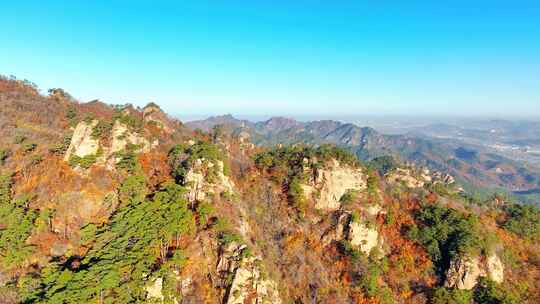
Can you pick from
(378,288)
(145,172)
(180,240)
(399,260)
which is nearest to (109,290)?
(180,240)

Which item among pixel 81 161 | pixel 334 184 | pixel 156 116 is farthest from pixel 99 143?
pixel 334 184

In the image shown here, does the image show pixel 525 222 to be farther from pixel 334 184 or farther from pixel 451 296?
pixel 334 184

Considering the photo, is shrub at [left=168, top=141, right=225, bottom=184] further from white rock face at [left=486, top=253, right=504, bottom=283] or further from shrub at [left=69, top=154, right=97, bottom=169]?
white rock face at [left=486, top=253, right=504, bottom=283]

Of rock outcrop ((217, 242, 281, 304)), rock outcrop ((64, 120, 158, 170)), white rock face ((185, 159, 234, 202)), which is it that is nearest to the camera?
rock outcrop ((217, 242, 281, 304))

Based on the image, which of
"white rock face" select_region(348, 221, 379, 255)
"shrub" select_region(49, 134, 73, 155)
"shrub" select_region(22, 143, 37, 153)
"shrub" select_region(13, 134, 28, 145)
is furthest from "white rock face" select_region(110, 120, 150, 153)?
"white rock face" select_region(348, 221, 379, 255)

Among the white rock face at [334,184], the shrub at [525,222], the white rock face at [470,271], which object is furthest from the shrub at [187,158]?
the shrub at [525,222]

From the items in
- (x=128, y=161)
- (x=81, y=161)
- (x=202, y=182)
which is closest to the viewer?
(x=81, y=161)
